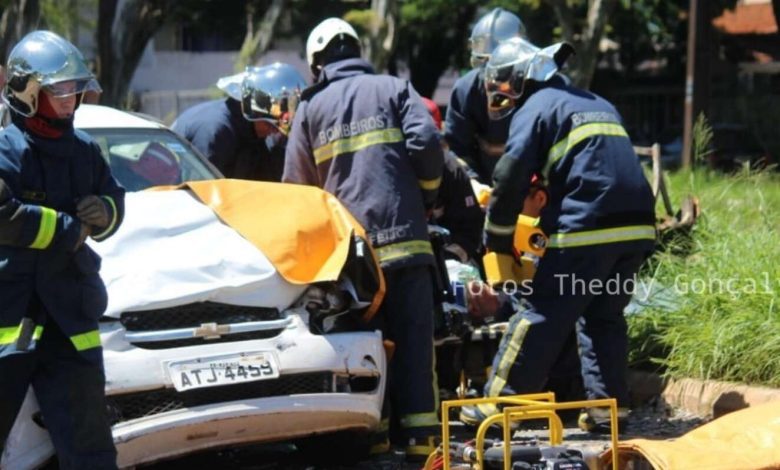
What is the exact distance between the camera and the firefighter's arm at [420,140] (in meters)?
6.17

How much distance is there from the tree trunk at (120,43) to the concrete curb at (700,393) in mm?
13817

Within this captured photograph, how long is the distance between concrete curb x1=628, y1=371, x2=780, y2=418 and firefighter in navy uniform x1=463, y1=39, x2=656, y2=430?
24.6 inches

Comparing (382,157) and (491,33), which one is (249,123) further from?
(382,157)

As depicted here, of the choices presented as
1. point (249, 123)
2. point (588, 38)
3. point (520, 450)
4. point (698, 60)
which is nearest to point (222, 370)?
point (520, 450)

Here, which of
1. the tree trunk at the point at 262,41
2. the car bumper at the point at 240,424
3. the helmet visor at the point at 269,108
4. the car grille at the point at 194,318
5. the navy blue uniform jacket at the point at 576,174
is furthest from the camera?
the tree trunk at the point at 262,41

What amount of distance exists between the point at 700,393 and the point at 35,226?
3.85 meters

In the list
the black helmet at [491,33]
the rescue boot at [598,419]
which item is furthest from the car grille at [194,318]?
the black helmet at [491,33]

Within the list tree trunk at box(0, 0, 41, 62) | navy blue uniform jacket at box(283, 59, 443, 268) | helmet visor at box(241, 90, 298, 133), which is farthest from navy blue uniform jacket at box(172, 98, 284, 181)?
tree trunk at box(0, 0, 41, 62)

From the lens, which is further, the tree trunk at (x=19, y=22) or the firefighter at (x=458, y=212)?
the tree trunk at (x=19, y=22)

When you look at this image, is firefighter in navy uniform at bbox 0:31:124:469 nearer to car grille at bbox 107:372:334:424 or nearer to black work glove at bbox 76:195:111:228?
black work glove at bbox 76:195:111:228

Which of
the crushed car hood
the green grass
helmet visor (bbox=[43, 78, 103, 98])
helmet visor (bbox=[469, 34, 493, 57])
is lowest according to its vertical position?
the green grass

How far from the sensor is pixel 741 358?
7.12 metres

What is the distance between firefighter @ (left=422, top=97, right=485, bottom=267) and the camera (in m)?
7.07

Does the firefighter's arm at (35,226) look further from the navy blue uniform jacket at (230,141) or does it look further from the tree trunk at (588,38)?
the tree trunk at (588,38)
